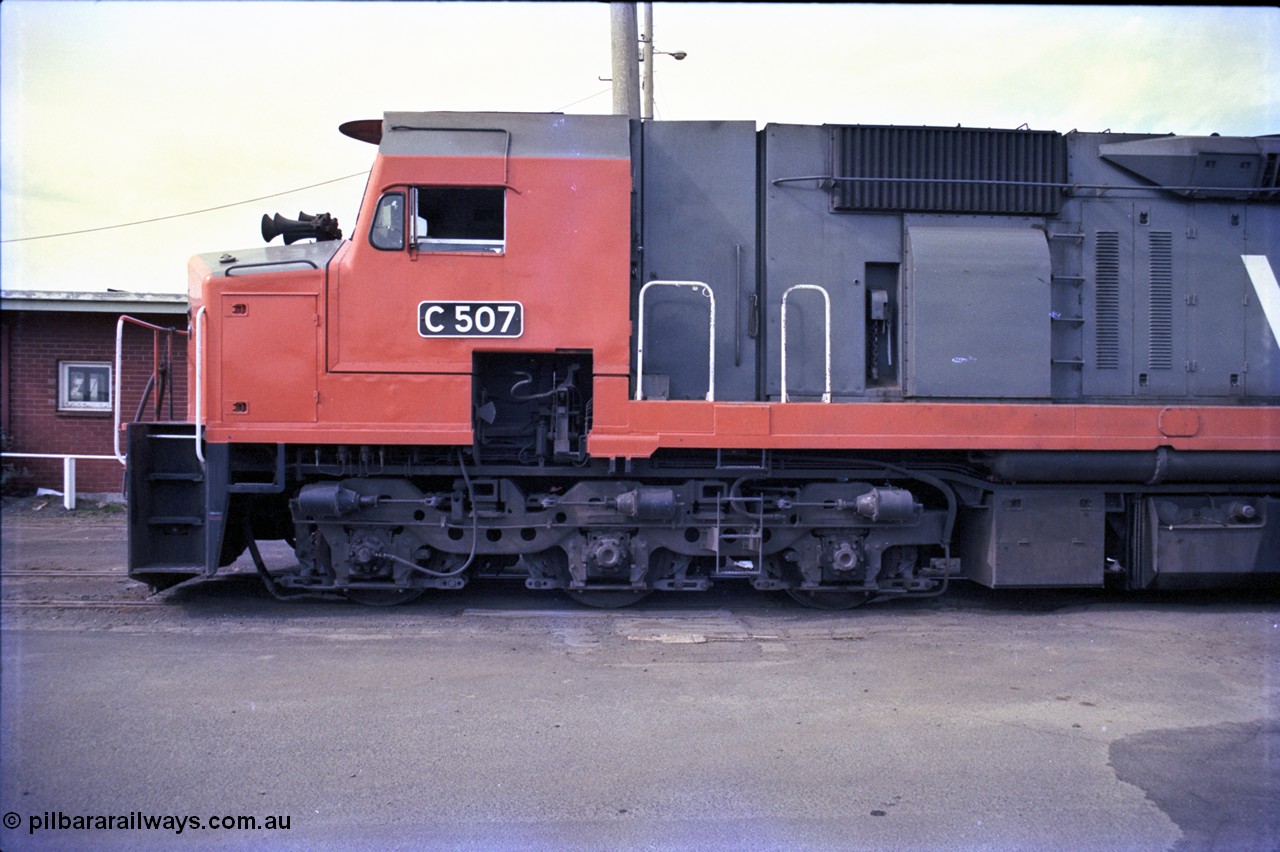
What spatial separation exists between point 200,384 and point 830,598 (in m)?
5.29

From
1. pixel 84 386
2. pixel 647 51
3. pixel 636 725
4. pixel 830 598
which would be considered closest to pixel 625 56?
pixel 647 51

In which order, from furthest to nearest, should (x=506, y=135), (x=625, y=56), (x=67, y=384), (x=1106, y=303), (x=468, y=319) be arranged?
1. (x=67, y=384)
2. (x=625, y=56)
3. (x=1106, y=303)
4. (x=506, y=135)
5. (x=468, y=319)

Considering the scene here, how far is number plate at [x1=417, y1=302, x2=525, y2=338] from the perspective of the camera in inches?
246

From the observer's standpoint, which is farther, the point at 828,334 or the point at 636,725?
the point at 828,334

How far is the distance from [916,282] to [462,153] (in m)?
3.76

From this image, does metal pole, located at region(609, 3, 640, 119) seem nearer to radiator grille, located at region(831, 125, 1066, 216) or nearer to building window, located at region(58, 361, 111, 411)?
radiator grille, located at region(831, 125, 1066, 216)

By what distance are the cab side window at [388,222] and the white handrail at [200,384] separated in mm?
1440

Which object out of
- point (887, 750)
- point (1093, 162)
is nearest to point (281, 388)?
point (887, 750)

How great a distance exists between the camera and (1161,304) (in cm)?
712

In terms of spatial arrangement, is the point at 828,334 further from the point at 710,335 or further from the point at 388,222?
the point at 388,222

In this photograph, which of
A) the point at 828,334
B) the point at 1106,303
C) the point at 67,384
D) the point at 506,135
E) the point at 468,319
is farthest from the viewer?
the point at 67,384

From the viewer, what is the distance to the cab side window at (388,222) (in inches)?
247

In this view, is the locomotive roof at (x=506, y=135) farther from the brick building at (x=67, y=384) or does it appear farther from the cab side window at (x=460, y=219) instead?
the brick building at (x=67, y=384)

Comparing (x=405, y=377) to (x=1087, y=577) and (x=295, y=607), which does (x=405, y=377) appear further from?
(x=1087, y=577)
